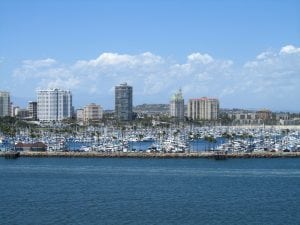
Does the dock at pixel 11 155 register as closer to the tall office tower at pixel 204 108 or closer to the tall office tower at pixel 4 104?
the tall office tower at pixel 4 104

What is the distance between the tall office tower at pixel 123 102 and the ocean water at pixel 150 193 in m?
65.5

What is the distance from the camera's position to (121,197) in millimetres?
21500

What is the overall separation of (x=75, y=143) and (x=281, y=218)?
3818cm

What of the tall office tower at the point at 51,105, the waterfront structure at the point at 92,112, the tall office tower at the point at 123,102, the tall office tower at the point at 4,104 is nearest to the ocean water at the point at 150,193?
the tall office tower at the point at 51,105

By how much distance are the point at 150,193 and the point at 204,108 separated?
9096 cm

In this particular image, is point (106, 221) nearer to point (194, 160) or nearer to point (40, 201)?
point (40, 201)

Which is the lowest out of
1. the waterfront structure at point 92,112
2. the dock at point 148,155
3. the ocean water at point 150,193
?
the ocean water at point 150,193

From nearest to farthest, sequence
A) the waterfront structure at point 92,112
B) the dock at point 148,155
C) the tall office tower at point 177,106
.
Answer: the dock at point 148,155 < the waterfront structure at point 92,112 < the tall office tower at point 177,106

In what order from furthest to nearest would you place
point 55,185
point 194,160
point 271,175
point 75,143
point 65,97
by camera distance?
point 65,97, point 75,143, point 194,160, point 271,175, point 55,185

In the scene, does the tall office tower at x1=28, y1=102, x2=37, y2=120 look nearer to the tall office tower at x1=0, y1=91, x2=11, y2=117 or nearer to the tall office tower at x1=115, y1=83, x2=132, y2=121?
the tall office tower at x1=0, y1=91, x2=11, y2=117

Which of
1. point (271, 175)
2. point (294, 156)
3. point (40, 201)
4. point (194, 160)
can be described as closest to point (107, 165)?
point (194, 160)

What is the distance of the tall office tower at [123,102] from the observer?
3989 inches

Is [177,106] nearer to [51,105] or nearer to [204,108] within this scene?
[204,108]

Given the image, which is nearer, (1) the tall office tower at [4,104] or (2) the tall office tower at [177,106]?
(1) the tall office tower at [4,104]
